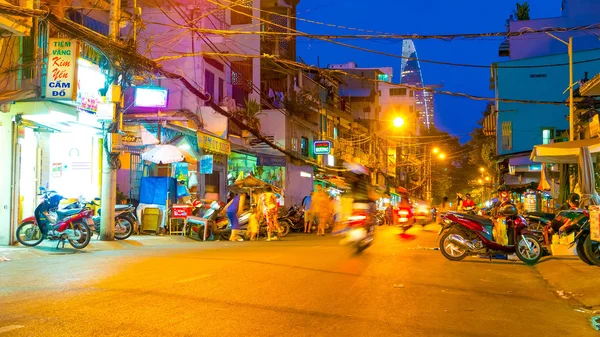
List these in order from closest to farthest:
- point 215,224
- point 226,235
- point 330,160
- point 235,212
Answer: point 235,212
point 215,224
point 226,235
point 330,160

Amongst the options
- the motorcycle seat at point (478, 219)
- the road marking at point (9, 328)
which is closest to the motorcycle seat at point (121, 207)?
the motorcycle seat at point (478, 219)

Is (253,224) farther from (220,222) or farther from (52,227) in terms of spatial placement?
(52,227)

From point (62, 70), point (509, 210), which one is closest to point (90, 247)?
point (62, 70)

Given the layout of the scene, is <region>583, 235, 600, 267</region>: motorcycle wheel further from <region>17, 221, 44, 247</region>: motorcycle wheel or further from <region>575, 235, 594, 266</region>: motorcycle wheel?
<region>17, 221, 44, 247</region>: motorcycle wheel

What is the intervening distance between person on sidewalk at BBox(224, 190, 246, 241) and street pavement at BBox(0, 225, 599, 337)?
7.12m

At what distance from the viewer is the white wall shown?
15.0 m

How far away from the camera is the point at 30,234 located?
1484 centimetres

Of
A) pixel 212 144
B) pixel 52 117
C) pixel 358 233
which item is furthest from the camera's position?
pixel 212 144

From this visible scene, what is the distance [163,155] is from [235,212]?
3.30m

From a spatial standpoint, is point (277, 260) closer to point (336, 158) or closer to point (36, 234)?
point (36, 234)

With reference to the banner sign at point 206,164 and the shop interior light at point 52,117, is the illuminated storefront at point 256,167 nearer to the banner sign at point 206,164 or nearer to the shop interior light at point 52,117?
the banner sign at point 206,164

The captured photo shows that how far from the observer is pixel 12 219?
15.2 m

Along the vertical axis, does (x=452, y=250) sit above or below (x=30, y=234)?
below

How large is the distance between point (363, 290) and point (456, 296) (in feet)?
4.59
